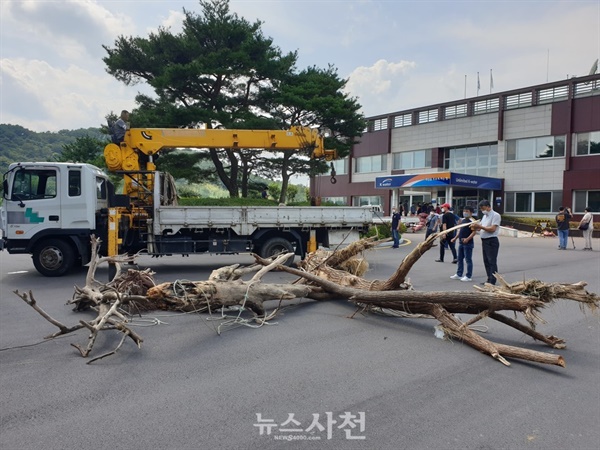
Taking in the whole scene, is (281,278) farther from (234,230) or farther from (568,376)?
(568,376)

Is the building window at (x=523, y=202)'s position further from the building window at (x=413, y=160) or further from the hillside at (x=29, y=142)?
the hillside at (x=29, y=142)

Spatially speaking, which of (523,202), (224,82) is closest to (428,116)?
(523,202)

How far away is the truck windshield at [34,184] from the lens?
976 cm

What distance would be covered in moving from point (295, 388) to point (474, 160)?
3503 cm

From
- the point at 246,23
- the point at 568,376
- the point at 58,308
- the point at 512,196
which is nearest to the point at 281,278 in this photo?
the point at 58,308

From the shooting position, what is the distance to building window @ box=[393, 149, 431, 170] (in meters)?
37.4

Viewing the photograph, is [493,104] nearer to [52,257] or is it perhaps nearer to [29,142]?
[52,257]

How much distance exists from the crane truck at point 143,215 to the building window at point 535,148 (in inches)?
993

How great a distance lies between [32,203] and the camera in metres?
9.77

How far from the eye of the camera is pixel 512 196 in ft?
107

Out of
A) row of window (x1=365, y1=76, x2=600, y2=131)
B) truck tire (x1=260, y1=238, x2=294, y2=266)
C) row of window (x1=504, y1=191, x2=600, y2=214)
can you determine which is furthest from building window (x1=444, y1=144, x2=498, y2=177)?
truck tire (x1=260, y1=238, x2=294, y2=266)

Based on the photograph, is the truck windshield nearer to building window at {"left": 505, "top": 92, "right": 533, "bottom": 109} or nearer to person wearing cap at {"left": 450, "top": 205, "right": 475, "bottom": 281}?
person wearing cap at {"left": 450, "top": 205, "right": 475, "bottom": 281}

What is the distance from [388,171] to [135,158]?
104ft

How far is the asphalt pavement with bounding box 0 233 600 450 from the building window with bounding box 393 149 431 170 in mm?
32640
